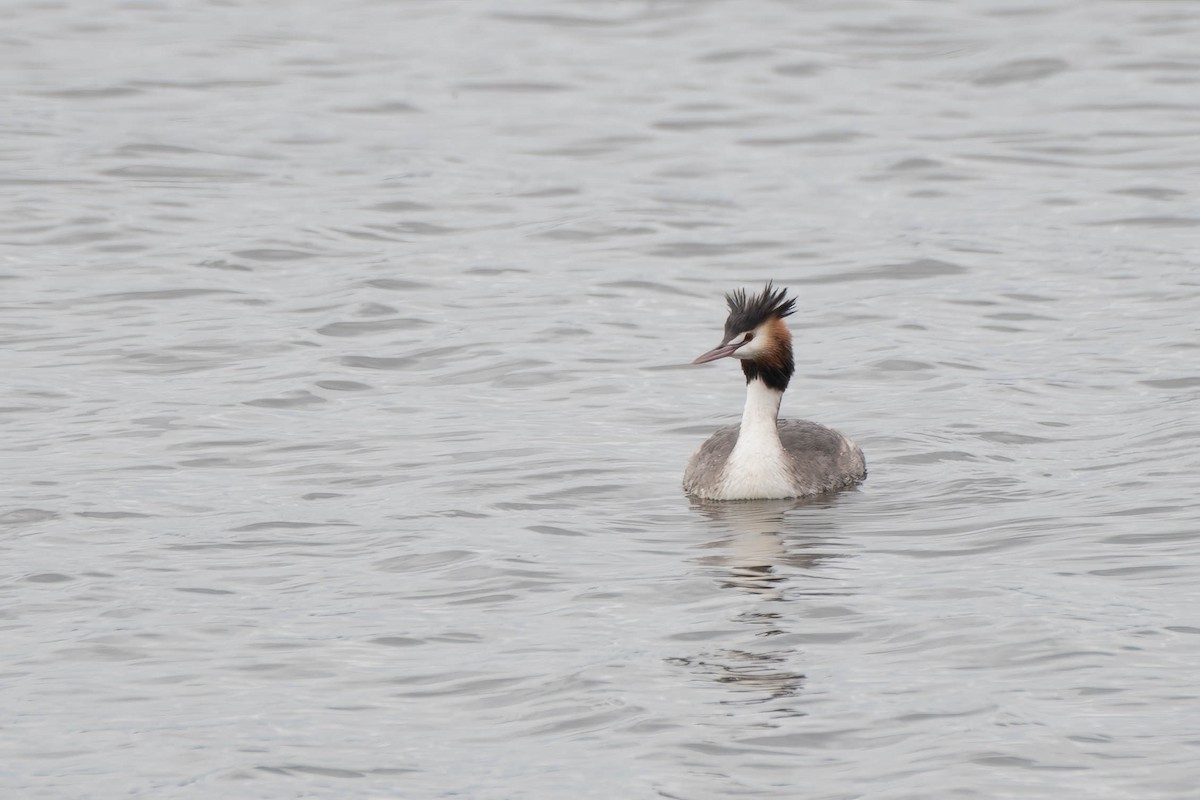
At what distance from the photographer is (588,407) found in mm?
14781

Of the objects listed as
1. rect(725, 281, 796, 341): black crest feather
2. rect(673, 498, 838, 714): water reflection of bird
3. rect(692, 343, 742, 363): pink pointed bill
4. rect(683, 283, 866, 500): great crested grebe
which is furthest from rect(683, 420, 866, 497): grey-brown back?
rect(725, 281, 796, 341): black crest feather

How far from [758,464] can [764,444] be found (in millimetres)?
143

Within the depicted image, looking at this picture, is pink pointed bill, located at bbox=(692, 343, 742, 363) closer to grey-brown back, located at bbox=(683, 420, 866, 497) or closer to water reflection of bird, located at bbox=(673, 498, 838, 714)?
grey-brown back, located at bbox=(683, 420, 866, 497)

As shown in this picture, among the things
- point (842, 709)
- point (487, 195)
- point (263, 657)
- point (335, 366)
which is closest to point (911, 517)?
point (842, 709)

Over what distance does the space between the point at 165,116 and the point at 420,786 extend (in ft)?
59.8

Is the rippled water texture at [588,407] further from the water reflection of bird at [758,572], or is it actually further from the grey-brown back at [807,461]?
the grey-brown back at [807,461]

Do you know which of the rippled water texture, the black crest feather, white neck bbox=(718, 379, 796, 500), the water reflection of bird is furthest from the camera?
the black crest feather

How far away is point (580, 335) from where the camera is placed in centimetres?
1688

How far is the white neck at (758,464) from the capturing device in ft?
40.9

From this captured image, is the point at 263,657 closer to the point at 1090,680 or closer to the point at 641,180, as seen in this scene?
the point at 1090,680

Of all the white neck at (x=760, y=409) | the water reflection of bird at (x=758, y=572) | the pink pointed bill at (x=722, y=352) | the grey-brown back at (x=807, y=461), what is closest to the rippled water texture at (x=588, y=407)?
the water reflection of bird at (x=758, y=572)

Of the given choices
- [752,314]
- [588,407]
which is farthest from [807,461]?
[588,407]

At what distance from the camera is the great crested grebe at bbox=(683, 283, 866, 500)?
41.1ft

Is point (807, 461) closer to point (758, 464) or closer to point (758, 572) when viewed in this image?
point (758, 464)
